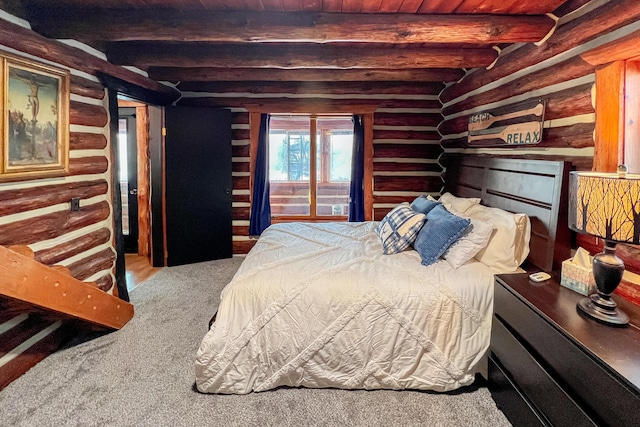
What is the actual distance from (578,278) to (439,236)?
85 centimetres

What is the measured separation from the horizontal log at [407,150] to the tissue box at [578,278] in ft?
10.6

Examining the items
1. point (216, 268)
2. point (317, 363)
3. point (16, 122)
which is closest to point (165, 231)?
point (216, 268)

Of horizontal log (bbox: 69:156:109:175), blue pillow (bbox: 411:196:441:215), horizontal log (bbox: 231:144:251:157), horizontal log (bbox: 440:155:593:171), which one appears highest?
horizontal log (bbox: 231:144:251:157)

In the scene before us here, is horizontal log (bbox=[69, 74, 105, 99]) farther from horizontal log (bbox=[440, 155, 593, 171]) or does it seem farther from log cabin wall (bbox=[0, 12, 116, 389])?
horizontal log (bbox=[440, 155, 593, 171])

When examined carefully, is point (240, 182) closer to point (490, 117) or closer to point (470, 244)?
point (490, 117)

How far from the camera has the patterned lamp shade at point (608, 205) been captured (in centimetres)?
129

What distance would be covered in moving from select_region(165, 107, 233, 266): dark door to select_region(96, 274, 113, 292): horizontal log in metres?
1.24

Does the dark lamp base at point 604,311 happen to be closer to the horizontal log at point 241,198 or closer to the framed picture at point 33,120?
the framed picture at point 33,120

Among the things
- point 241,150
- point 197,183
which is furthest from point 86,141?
point 241,150

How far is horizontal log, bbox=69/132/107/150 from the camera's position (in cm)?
282

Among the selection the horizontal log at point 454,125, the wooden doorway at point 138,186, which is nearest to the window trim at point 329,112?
the horizontal log at point 454,125

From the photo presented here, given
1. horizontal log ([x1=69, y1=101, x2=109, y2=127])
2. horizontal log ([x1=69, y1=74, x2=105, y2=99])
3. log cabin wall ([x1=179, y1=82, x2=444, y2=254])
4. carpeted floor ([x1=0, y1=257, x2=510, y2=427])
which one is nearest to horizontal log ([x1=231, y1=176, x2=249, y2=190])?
log cabin wall ([x1=179, y1=82, x2=444, y2=254])

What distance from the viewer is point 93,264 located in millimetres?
3098

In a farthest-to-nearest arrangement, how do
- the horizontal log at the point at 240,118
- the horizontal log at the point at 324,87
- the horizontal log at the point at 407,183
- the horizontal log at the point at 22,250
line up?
the horizontal log at the point at 407,183 < the horizontal log at the point at 240,118 < the horizontal log at the point at 324,87 < the horizontal log at the point at 22,250
